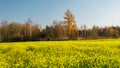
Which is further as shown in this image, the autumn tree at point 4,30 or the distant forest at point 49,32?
the autumn tree at point 4,30

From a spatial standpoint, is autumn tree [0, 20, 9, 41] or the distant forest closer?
the distant forest

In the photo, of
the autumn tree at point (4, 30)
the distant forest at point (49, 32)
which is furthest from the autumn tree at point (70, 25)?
the autumn tree at point (4, 30)

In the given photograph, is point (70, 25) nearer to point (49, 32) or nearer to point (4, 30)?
point (49, 32)

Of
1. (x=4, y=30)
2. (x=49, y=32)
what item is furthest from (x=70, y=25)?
(x=4, y=30)

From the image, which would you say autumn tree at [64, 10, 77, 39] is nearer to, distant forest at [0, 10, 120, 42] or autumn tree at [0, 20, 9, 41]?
distant forest at [0, 10, 120, 42]

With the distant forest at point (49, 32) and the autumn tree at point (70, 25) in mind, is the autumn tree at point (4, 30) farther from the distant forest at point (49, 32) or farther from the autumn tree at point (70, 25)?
the autumn tree at point (70, 25)

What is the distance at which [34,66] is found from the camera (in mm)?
16438

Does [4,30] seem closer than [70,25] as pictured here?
No

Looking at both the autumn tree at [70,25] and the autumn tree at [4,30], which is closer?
the autumn tree at [70,25]

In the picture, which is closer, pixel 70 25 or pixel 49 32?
pixel 70 25

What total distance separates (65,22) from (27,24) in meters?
36.7

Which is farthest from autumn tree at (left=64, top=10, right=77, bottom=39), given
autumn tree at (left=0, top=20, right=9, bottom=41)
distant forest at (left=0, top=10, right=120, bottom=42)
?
autumn tree at (left=0, top=20, right=9, bottom=41)

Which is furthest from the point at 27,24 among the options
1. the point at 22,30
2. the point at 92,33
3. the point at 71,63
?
the point at 71,63

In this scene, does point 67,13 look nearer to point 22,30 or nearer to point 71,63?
point 22,30
